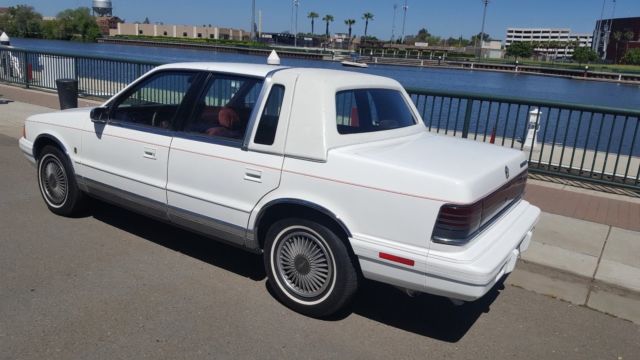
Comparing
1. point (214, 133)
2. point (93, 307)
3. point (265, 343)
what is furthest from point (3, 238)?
point (265, 343)

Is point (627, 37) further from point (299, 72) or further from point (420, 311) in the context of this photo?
point (299, 72)

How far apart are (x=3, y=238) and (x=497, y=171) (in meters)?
4.43

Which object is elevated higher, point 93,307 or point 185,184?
point 185,184

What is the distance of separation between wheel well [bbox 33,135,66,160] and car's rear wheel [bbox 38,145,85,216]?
37mm

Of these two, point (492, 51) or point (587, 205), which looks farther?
point (492, 51)

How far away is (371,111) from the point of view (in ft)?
14.5

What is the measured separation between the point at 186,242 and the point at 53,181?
167 centimetres

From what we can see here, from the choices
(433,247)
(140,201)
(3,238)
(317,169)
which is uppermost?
(317,169)

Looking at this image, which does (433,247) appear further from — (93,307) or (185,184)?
(93,307)

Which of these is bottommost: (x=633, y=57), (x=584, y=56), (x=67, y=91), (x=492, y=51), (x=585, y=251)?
(x=585, y=251)

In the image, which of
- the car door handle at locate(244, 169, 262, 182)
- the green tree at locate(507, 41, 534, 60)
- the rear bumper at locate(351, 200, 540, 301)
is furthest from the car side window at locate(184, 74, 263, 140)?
the green tree at locate(507, 41, 534, 60)

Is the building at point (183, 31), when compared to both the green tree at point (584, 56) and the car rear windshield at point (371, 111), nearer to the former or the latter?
the green tree at point (584, 56)

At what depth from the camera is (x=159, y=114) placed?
4852 mm

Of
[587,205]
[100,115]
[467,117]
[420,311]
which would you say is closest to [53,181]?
[100,115]
